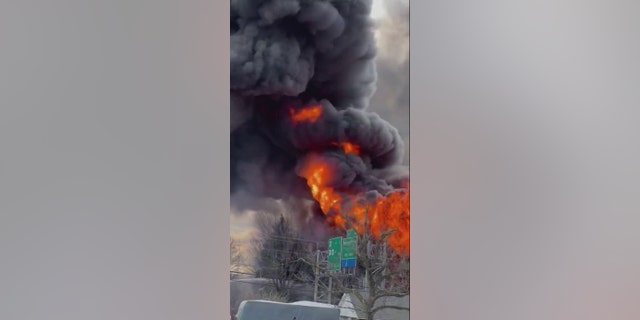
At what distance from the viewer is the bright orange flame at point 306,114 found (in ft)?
7.23

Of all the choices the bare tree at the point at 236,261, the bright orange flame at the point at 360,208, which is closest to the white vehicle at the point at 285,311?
the bare tree at the point at 236,261

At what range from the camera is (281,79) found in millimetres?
2236

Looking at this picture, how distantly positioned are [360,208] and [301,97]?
55cm

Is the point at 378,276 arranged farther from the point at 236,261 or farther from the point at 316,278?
the point at 236,261

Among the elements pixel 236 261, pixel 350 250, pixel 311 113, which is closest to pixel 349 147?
pixel 311 113

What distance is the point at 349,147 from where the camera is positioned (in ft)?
7.10

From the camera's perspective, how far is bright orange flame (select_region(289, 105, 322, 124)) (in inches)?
86.8

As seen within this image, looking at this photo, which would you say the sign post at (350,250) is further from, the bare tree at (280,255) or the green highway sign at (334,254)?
the bare tree at (280,255)

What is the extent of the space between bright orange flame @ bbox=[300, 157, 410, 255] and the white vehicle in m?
0.37
